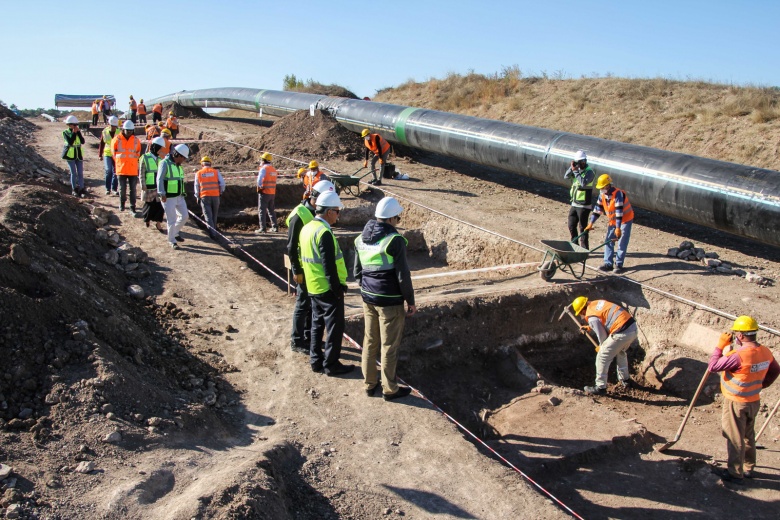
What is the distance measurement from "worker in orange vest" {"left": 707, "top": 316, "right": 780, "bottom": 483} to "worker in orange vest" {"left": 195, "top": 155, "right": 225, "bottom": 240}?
7.65 meters

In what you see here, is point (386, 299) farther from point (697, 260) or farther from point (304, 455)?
point (697, 260)

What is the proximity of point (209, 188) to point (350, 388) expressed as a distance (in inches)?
224

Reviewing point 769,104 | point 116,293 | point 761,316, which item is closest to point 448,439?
point 116,293

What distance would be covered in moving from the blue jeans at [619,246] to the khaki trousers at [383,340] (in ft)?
15.5

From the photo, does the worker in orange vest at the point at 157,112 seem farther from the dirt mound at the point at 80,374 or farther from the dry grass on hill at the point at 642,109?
the dirt mound at the point at 80,374

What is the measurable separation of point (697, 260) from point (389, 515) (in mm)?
7513

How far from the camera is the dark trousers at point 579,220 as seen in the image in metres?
9.69

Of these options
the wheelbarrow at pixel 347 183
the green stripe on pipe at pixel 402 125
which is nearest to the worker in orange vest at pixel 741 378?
the wheelbarrow at pixel 347 183

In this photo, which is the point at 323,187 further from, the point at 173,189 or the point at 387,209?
the point at 173,189

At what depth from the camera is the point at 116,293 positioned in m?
7.14

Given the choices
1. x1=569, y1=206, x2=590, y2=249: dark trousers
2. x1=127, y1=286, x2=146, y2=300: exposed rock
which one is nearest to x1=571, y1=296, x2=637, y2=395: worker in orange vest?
x1=569, y1=206, x2=590, y2=249: dark trousers

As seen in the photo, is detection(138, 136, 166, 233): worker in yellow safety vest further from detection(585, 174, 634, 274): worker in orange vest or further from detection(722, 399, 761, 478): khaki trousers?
detection(722, 399, 761, 478): khaki trousers

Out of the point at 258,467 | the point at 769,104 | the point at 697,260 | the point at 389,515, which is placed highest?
the point at 769,104

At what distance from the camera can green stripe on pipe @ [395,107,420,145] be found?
16.5 metres
